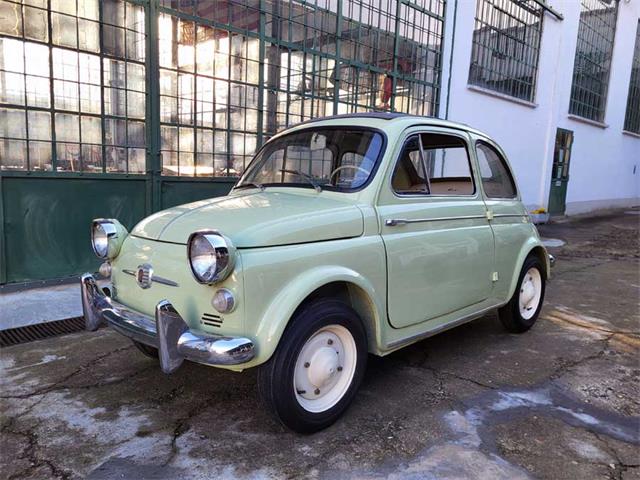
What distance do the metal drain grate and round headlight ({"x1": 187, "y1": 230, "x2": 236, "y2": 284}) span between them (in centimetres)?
252

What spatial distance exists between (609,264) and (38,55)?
8.50 meters

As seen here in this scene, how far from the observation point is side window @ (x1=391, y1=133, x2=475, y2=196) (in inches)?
136

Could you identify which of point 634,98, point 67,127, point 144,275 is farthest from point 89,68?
point 634,98

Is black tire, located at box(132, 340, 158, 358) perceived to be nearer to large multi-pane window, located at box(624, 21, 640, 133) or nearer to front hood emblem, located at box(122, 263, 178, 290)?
front hood emblem, located at box(122, 263, 178, 290)

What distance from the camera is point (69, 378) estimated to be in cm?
348

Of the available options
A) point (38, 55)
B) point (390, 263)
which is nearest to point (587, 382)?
point (390, 263)

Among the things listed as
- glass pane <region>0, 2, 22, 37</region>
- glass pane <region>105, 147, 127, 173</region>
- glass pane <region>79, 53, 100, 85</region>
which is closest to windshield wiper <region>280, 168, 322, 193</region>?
glass pane <region>105, 147, 127, 173</region>

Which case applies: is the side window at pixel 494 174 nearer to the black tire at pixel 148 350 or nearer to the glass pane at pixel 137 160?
the black tire at pixel 148 350

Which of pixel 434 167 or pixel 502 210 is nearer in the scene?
pixel 434 167

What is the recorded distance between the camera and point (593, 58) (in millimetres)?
15172

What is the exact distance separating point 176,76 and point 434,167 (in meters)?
3.89

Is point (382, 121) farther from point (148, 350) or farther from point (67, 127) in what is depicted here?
point (67, 127)

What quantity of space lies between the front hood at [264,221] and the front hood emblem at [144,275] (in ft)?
0.58

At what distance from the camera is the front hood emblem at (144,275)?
284cm
